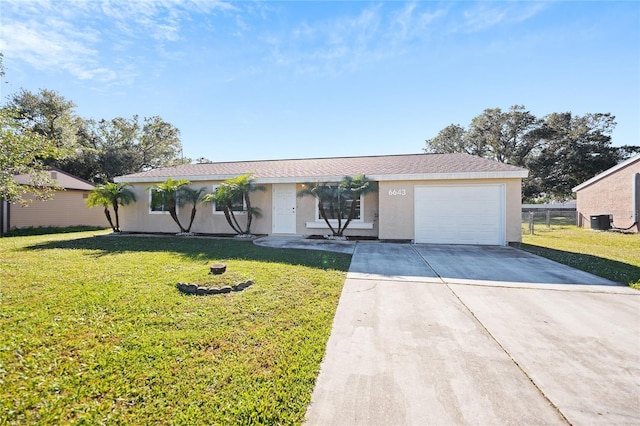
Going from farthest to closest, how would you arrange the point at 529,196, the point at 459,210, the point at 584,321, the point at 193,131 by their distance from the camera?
the point at 529,196, the point at 193,131, the point at 459,210, the point at 584,321

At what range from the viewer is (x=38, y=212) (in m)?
14.8

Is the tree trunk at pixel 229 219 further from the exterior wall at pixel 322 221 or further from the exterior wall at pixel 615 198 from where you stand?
the exterior wall at pixel 615 198

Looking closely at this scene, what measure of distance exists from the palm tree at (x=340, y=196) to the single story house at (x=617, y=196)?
15.0 metres

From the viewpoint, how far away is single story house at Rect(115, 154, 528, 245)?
9445mm

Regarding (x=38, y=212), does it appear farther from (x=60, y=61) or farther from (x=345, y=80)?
(x=345, y=80)

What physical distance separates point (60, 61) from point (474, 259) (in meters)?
17.0

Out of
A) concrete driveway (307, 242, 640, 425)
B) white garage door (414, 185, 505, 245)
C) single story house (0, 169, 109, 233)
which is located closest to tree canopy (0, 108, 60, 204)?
single story house (0, 169, 109, 233)

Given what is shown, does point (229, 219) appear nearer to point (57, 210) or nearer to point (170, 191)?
point (170, 191)

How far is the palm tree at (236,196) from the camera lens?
34.2 feet

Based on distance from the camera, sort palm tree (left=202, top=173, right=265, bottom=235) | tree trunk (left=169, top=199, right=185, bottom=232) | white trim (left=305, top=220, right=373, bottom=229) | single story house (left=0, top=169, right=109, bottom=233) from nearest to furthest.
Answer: palm tree (left=202, top=173, right=265, bottom=235), white trim (left=305, top=220, right=373, bottom=229), tree trunk (left=169, top=199, right=185, bottom=232), single story house (left=0, top=169, right=109, bottom=233)

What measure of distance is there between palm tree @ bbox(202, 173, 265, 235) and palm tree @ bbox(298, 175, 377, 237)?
2032 millimetres

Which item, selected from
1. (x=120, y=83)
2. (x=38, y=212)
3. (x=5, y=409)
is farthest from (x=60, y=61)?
(x=5, y=409)

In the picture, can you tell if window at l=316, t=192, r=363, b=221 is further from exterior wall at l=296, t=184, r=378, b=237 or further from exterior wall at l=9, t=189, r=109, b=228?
exterior wall at l=9, t=189, r=109, b=228

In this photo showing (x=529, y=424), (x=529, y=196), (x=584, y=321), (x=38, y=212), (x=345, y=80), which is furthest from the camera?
(x=529, y=196)
